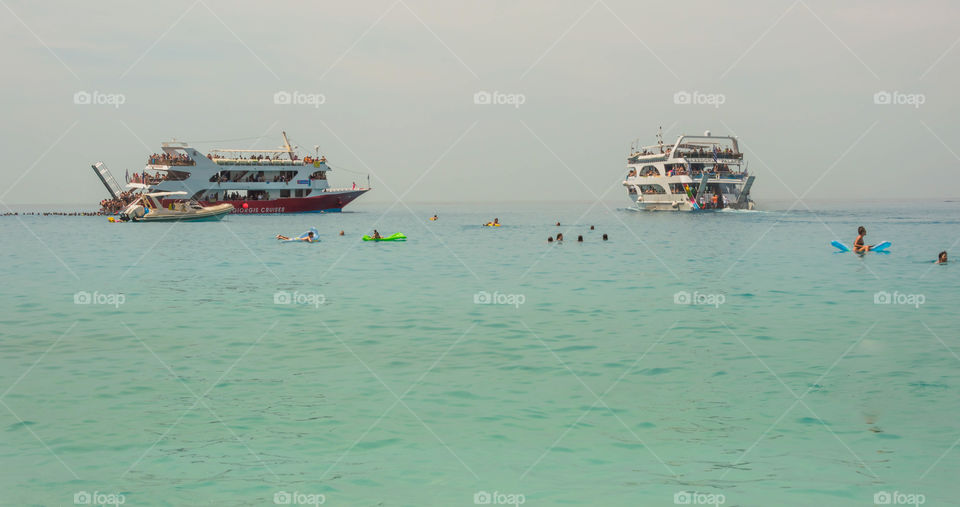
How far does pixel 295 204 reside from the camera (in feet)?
350

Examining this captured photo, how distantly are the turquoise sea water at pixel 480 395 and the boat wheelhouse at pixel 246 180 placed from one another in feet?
235

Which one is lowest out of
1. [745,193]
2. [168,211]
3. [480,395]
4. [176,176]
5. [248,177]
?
[480,395]

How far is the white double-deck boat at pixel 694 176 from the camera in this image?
96.9 metres

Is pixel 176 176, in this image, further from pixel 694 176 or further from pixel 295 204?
pixel 694 176

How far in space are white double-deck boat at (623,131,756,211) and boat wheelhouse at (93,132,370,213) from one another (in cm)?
4359

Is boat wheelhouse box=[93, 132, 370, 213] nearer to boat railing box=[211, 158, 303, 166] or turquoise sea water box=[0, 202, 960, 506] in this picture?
boat railing box=[211, 158, 303, 166]

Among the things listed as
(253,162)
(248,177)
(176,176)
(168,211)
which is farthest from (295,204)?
(168,211)

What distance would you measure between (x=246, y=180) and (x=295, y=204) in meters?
7.97

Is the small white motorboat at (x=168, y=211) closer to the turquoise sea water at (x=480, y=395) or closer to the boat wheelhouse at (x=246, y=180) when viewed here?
the boat wheelhouse at (x=246, y=180)

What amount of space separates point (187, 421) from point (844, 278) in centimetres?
2705

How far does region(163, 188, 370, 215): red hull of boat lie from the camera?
336ft

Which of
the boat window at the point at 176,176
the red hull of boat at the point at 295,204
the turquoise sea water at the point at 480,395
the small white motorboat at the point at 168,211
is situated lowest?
the turquoise sea water at the point at 480,395

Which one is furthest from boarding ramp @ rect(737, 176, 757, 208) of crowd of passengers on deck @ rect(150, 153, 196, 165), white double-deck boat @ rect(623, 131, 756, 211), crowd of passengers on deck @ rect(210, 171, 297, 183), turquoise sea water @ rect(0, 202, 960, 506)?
turquoise sea water @ rect(0, 202, 960, 506)

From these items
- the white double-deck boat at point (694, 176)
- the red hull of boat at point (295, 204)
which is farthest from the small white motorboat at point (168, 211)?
the white double-deck boat at point (694, 176)
